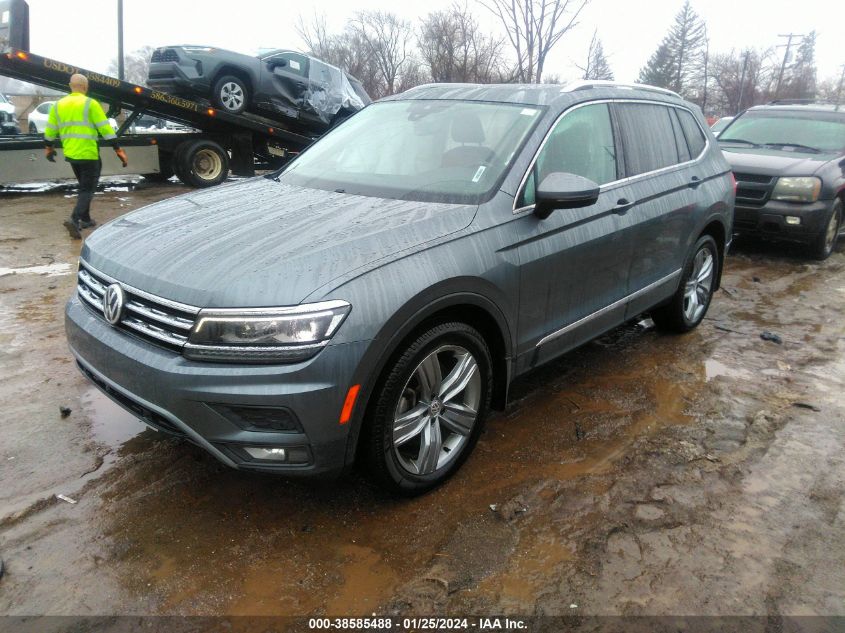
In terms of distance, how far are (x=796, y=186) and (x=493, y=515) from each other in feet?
22.0

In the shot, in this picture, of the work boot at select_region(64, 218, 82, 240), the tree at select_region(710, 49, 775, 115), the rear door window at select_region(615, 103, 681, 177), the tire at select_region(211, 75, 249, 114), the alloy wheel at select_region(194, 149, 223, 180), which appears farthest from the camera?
the tree at select_region(710, 49, 775, 115)

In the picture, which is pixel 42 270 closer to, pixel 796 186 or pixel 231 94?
pixel 231 94

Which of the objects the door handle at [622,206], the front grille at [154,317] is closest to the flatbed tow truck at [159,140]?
the front grille at [154,317]

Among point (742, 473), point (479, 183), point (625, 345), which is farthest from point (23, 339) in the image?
point (742, 473)

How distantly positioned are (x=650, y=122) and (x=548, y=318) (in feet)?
6.07

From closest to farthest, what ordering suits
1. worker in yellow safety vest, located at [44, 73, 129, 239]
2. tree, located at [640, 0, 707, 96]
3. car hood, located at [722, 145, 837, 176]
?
car hood, located at [722, 145, 837, 176] < worker in yellow safety vest, located at [44, 73, 129, 239] < tree, located at [640, 0, 707, 96]

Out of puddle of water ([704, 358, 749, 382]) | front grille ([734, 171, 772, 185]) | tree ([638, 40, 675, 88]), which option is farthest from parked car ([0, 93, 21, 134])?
tree ([638, 40, 675, 88])

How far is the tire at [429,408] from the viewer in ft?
8.63

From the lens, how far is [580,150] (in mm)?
3670

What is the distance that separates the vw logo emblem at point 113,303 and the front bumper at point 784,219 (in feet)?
24.2

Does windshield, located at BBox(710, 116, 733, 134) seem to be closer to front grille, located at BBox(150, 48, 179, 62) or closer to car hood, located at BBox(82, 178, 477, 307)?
car hood, located at BBox(82, 178, 477, 307)

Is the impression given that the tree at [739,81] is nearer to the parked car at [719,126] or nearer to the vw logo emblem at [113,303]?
the parked car at [719,126]

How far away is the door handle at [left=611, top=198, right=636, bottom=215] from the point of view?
3.80m

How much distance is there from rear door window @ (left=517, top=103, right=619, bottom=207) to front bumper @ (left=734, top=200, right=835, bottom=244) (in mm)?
4763
